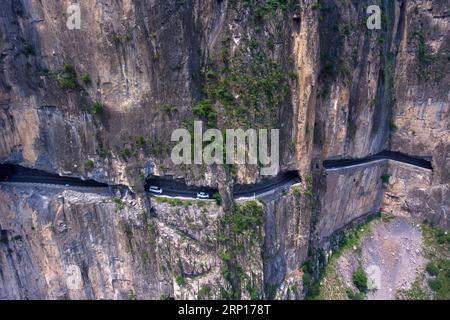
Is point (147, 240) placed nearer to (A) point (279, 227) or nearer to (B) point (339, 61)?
(A) point (279, 227)

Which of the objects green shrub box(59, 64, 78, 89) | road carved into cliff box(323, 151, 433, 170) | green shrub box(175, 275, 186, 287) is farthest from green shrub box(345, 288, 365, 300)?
green shrub box(59, 64, 78, 89)

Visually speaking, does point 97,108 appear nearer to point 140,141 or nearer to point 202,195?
point 140,141

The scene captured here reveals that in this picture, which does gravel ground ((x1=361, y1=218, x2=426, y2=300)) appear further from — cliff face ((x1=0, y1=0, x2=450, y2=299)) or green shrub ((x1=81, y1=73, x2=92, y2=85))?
green shrub ((x1=81, y1=73, x2=92, y2=85))

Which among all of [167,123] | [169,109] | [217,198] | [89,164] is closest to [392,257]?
[217,198]

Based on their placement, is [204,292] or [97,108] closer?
[97,108]

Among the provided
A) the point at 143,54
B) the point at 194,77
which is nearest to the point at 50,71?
the point at 143,54
